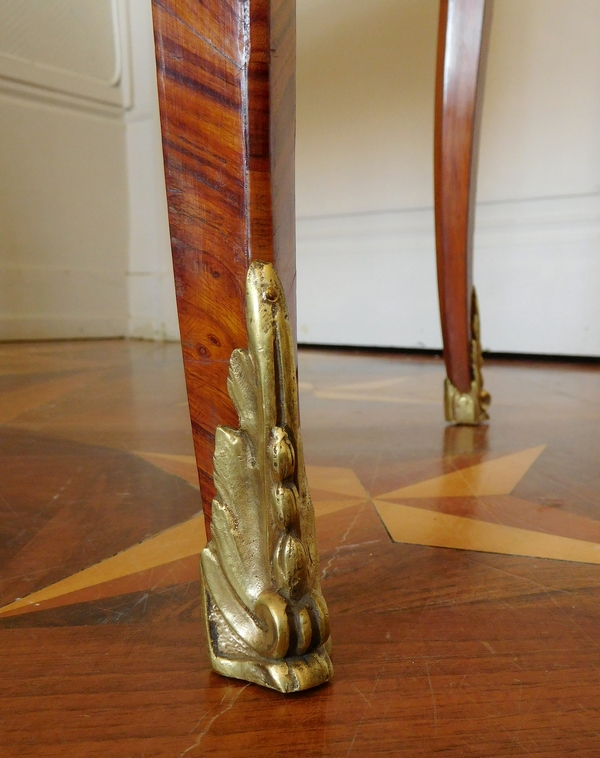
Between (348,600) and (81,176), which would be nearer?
(348,600)

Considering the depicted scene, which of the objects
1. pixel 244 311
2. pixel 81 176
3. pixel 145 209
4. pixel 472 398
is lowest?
pixel 472 398

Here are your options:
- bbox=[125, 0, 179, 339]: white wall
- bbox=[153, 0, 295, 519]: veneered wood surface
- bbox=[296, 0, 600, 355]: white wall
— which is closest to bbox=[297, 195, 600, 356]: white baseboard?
bbox=[296, 0, 600, 355]: white wall

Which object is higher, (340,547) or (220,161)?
(220,161)

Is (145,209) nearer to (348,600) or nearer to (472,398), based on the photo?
(472,398)

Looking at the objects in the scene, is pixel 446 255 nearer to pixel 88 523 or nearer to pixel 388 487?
pixel 388 487

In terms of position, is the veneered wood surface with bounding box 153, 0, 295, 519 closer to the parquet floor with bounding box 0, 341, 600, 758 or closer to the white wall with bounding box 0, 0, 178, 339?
the parquet floor with bounding box 0, 341, 600, 758

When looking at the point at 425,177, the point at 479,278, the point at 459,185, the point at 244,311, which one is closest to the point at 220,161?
the point at 244,311

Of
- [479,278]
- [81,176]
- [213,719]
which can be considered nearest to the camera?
[213,719]

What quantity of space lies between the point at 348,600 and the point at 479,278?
1315 millimetres

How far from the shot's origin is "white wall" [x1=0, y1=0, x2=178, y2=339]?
2.00m

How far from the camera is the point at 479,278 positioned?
60.3 inches

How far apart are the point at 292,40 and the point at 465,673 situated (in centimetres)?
25

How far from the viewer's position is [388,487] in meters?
0.52

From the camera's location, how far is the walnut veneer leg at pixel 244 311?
24 centimetres
